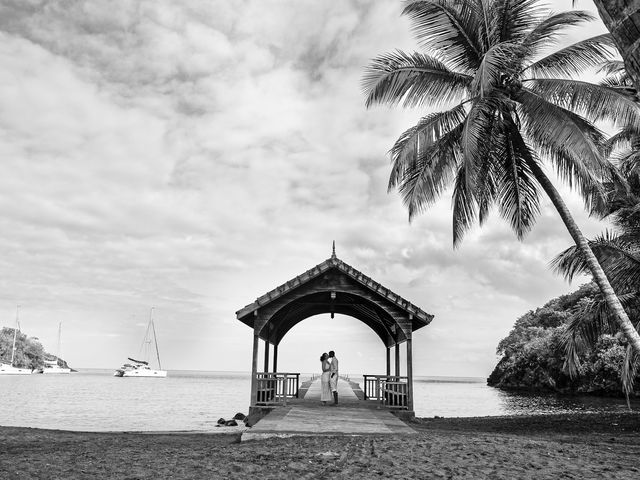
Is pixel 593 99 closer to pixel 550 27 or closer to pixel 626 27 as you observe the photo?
pixel 550 27

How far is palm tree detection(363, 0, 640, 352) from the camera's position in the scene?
11391mm

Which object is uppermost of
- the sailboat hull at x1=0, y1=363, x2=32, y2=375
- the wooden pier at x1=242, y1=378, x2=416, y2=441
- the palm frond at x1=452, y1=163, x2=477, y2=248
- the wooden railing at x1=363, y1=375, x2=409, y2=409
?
the palm frond at x1=452, y1=163, x2=477, y2=248

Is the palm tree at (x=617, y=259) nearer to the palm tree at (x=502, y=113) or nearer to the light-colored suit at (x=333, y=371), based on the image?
the palm tree at (x=502, y=113)

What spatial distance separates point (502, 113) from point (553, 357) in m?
44.4

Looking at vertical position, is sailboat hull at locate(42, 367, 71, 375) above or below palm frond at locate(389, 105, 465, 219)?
below

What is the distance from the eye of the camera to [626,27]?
2.59m

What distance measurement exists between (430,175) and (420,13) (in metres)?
3.92

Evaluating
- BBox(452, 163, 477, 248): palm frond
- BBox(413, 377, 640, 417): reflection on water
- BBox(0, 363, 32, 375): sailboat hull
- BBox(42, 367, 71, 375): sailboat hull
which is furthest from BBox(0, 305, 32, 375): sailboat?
BBox(452, 163, 477, 248): palm frond

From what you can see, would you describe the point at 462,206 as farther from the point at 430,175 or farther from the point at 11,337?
the point at 11,337

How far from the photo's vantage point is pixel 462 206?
47.7ft

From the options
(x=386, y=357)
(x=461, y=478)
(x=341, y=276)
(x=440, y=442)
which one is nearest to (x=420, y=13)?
(x=341, y=276)

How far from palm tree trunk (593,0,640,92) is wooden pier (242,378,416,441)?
28.3ft

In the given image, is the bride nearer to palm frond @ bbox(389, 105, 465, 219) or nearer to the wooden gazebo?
the wooden gazebo

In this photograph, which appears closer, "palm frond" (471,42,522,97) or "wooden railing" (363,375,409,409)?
"palm frond" (471,42,522,97)
